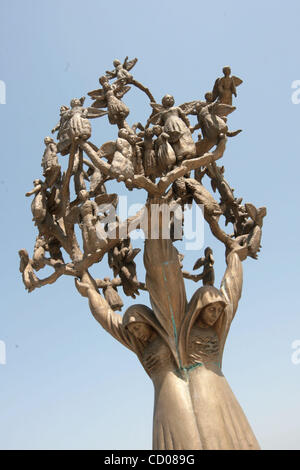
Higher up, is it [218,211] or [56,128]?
[56,128]

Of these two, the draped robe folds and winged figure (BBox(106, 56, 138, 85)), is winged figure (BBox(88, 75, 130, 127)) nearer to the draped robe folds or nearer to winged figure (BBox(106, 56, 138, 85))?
winged figure (BBox(106, 56, 138, 85))

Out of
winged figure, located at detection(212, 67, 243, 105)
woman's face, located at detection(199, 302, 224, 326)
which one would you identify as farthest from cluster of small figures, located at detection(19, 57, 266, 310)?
woman's face, located at detection(199, 302, 224, 326)

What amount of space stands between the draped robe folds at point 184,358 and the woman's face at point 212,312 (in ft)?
0.26

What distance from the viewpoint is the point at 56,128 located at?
25.4ft

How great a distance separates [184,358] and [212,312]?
68 cm

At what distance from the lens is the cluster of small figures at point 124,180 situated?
666 centimetres

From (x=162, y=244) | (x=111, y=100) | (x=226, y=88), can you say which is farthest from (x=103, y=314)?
(x=226, y=88)

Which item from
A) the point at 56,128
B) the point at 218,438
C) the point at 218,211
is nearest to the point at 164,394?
the point at 218,438

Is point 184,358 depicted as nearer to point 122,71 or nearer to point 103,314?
point 103,314

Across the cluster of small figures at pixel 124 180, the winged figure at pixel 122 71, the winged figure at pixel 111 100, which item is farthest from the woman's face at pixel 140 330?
the winged figure at pixel 122 71

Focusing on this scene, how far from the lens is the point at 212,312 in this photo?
6301mm

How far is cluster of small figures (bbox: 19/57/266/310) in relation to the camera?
6.66m
